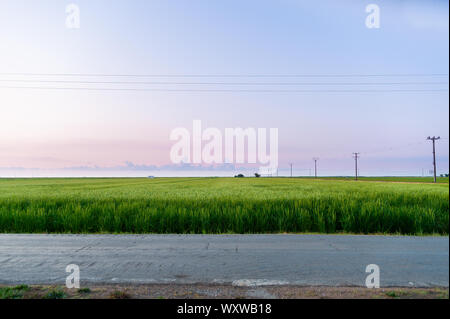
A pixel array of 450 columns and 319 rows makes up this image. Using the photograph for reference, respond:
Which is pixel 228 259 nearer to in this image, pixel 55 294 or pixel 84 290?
pixel 84 290

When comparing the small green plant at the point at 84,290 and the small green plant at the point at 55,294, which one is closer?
the small green plant at the point at 55,294

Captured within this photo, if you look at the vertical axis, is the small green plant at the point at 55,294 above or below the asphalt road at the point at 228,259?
above

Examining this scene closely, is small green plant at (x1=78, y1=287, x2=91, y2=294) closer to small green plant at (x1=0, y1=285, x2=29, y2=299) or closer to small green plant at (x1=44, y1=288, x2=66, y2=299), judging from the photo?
small green plant at (x1=44, y1=288, x2=66, y2=299)

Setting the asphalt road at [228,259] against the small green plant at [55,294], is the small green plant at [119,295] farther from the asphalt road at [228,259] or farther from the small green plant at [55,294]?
the small green plant at [55,294]

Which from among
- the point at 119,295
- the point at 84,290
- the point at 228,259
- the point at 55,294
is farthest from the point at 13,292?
the point at 228,259

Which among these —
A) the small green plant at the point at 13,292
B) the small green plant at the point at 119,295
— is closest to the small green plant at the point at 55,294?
the small green plant at the point at 13,292

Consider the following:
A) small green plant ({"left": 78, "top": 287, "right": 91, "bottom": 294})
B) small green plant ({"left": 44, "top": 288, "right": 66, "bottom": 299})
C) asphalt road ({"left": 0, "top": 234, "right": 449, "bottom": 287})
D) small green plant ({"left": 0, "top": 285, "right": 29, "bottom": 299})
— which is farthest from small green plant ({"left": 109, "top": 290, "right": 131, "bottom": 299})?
small green plant ({"left": 0, "top": 285, "right": 29, "bottom": 299})

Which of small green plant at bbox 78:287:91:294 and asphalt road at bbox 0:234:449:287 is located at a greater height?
small green plant at bbox 78:287:91:294

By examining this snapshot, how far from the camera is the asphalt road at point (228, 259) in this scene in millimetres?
5570

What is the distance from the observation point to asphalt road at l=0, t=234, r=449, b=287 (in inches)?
219

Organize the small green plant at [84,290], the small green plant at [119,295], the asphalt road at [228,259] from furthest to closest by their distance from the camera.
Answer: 1. the asphalt road at [228,259]
2. the small green plant at [84,290]
3. the small green plant at [119,295]

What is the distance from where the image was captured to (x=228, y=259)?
22.4 ft

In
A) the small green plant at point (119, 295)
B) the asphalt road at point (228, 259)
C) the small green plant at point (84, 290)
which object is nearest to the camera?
the small green plant at point (119, 295)
